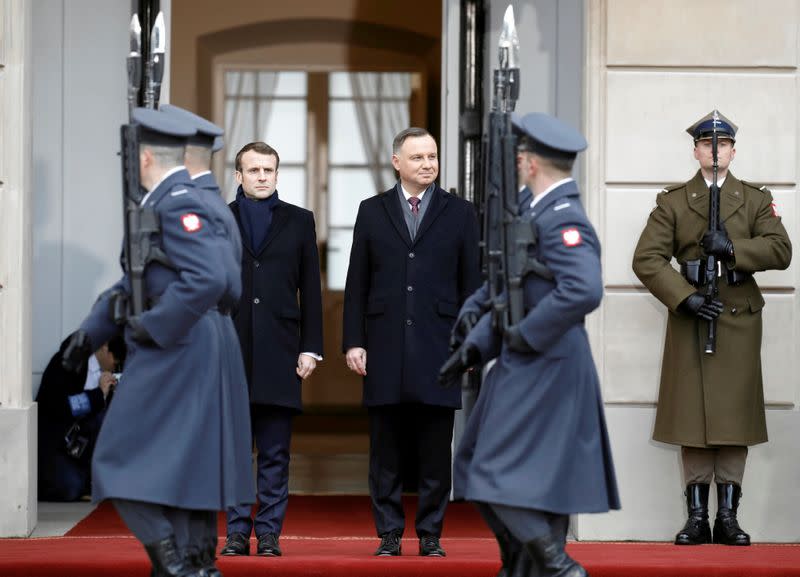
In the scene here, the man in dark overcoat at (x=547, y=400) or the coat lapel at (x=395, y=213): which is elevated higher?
the coat lapel at (x=395, y=213)

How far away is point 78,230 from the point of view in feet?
25.6

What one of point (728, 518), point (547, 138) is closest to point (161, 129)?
point (547, 138)

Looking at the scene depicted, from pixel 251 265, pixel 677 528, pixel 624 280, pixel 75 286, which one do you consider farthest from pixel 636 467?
pixel 75 286

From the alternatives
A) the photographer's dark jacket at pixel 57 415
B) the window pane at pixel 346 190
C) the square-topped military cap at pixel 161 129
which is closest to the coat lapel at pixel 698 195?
the square-topped military cap at pixel 161 129

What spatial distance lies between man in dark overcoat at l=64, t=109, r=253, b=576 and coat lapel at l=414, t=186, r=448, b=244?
1.43 m

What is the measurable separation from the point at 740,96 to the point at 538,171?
238 cm

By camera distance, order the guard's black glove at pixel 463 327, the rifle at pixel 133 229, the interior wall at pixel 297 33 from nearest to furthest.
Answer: the rifle at pixel 133 229 → the guard's black glove at pixel 463 327 → the interior wall at pixel 297 33

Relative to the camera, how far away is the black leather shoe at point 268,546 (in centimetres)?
605

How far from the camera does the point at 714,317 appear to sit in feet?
21.6

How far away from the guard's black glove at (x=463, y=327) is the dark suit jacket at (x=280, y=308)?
118 cm

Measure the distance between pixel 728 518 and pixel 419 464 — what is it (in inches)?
55.7

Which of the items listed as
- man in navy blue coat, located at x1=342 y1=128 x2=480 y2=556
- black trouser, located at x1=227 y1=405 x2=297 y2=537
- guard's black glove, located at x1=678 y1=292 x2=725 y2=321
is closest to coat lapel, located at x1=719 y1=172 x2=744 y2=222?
guard's black glove, located at x1=678 y1=292 x2=725 y2=321

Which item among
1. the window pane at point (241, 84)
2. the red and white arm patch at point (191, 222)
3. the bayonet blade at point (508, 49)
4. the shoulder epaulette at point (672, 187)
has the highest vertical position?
the window pane at point (241, 84)

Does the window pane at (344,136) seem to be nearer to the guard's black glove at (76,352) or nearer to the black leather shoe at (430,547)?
the black leather shoe at (430,547)
